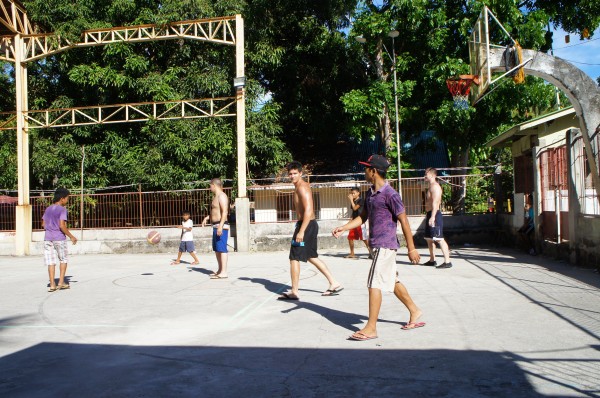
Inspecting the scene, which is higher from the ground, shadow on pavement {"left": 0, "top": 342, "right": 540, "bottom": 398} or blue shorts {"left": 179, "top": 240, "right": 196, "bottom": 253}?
blue shorts {"left": 179, "top": 240, "right": 196, "bottom": 253}

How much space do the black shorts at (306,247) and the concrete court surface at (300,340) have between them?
65 centimetres

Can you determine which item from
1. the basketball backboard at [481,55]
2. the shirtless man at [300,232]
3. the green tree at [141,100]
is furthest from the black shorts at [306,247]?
the green tree at [141,100]

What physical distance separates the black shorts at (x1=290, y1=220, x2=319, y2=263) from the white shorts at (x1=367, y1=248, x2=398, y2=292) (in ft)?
7.49

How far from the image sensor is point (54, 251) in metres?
9.53

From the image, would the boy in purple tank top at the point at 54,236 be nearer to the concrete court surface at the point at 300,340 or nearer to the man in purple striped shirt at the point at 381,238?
the concrete court surface at the point at 300,340

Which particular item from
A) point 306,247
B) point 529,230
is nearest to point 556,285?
point 306,247

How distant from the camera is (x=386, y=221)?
5.71 meters

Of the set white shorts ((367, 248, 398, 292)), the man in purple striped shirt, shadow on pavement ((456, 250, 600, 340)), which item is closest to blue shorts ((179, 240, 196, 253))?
shadow on pavement ((456, 250, 600, 340))

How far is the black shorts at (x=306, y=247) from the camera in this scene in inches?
307

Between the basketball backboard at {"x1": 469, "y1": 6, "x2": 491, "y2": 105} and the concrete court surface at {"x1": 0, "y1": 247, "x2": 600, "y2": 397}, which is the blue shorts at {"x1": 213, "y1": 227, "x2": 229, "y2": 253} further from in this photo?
the basketball backboard at {"x1": 469, "y1": 6, "x2": 491, "y2": 105}

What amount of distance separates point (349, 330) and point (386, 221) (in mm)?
1303

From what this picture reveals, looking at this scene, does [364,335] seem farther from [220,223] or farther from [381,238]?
[220,223]

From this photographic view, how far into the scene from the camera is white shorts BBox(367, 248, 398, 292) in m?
5.55

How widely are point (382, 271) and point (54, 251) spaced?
6.41 m
